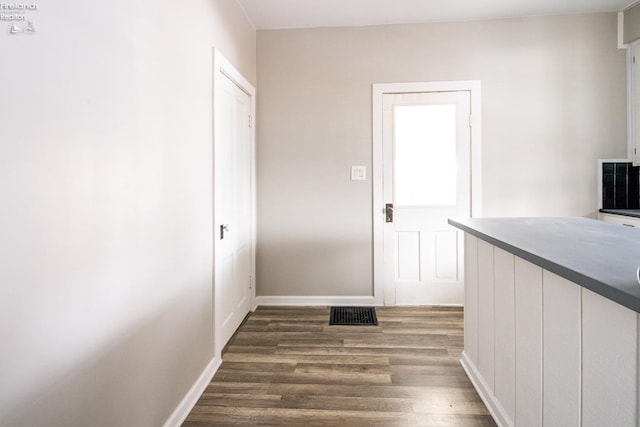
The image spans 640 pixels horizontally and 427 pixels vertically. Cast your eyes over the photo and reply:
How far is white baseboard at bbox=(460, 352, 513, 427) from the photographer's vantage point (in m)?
1.46

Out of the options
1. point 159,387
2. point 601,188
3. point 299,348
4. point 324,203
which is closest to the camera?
point 159,387

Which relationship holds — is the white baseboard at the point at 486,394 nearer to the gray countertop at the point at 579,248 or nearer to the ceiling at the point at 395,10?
the gray countertop at the point at 579,248

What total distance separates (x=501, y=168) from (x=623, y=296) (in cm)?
257

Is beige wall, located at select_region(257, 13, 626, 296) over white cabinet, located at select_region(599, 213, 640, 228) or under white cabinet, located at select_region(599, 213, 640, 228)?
over

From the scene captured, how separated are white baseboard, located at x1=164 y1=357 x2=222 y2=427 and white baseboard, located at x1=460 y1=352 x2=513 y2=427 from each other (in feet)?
5.29

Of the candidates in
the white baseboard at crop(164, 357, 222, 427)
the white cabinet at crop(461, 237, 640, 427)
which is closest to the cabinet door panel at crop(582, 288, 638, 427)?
the white cabinet at crop(461, 237, 640, 427)

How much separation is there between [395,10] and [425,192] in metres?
1.70

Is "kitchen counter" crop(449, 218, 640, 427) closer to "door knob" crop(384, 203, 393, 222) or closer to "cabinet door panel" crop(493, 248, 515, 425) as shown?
"cabinet door panel" crop(493, 248, 515, 425)

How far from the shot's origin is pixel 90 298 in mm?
1015

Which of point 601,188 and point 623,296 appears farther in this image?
point 601,188

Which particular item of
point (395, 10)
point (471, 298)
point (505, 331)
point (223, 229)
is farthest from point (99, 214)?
point (395, 10)

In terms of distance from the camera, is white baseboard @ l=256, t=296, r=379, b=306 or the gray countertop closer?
the gray countertop

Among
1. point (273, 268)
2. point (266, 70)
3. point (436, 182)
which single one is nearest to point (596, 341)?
point (436, 182)

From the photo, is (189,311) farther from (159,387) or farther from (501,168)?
(501,168)
